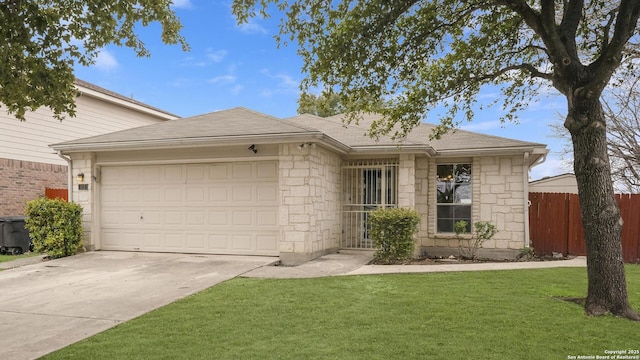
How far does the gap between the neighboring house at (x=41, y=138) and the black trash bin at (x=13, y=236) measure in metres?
1.92

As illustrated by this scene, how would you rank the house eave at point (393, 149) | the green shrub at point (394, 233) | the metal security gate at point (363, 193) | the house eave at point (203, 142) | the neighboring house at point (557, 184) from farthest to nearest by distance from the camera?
1. the neighboring house at point (557, 184)
2. the metal security gate at point (363, 193)
3. the house eave at point (393, 149)
4. the green shrub at point (394, 233)
5. the house eave at point (203, 142)

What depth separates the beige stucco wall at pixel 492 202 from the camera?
34.8ft

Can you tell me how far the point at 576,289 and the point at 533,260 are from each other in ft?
12.9

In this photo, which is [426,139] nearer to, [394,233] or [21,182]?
[394,233]

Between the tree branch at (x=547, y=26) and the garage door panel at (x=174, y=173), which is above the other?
the tree branch at (x=547, y=26)

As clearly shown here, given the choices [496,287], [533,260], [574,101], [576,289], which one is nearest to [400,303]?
[496,287]

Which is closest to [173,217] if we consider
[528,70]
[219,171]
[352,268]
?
[219,171]

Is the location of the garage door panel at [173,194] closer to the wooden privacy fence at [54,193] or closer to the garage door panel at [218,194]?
the garage door panel at [218,194]

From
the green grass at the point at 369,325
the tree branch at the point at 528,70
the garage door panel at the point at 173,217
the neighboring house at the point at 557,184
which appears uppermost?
the tree branch at the point at 528,70

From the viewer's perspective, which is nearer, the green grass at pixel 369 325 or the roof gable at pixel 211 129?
the green grass at pixel 369 325

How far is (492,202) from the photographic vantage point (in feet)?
35.3

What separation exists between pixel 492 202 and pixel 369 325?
709 cm

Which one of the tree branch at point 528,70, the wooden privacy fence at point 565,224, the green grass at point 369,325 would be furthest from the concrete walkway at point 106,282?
the tree branch at point 528,70

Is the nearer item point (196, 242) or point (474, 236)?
point (196, 242)
